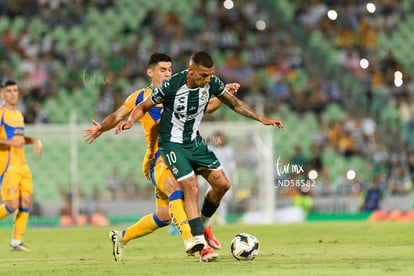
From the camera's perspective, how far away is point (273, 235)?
15539 millimetres

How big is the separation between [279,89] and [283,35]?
248 centimetres

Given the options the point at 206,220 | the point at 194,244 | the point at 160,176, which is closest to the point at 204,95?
the point at 160,176

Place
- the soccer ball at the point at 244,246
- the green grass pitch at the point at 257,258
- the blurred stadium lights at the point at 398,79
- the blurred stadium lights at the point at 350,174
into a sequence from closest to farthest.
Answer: the green grass pitch at the point at 257,258 → the soccer ball at the point at 244,246 → the blurred stadium lights at the point at 350,174 → the blurred stadium lights at the point at 398,79

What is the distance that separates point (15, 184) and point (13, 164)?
0.31 meters

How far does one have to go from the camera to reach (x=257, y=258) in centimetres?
1033

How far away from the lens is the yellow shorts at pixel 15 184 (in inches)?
550

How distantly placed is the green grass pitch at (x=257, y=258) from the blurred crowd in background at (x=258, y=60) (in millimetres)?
7523

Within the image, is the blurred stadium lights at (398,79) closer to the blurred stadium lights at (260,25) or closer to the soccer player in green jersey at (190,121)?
the blurred stadium lights at (260,25)

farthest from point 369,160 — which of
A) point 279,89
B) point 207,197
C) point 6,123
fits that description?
point 207,197

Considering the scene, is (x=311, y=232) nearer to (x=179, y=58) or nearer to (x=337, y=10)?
(x=179, y=58)

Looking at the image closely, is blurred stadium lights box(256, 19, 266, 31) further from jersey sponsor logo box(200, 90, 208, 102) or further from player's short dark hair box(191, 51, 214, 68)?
player's short dark hair box(191, 51, 214, 68)

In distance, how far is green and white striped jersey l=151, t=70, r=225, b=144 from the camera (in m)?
9.91

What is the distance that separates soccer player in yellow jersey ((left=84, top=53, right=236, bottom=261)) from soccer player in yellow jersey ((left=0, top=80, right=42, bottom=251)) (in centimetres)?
353

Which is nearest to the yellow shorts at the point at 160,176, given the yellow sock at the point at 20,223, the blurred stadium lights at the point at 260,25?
the yellow sock at the point at 20,223
